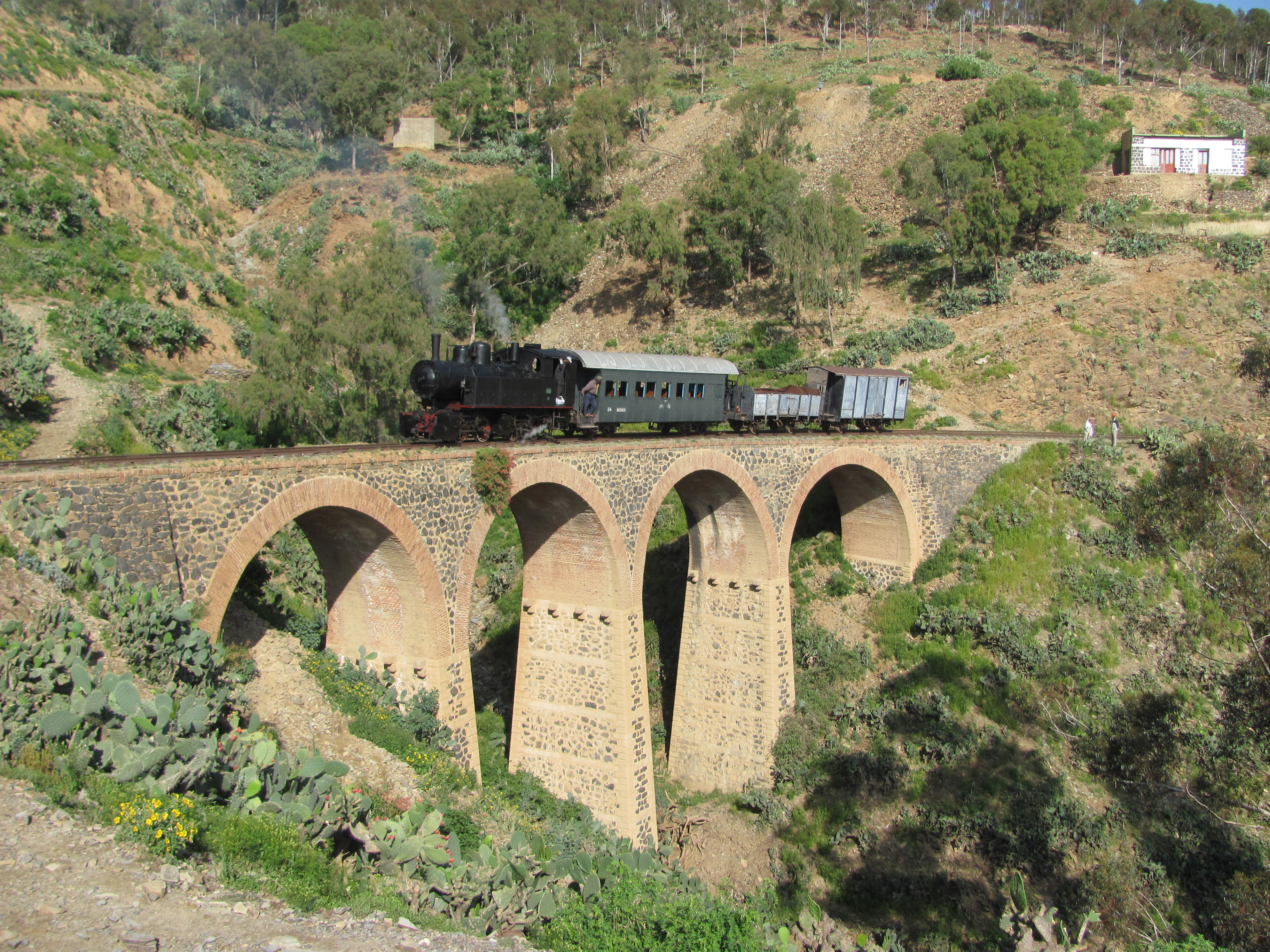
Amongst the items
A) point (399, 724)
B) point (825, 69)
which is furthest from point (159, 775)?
point (825, 69)

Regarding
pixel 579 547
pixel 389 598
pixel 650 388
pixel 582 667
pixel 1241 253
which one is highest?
pixel 1241 253

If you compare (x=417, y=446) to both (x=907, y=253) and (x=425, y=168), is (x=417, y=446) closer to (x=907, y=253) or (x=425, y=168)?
(x=907, y=253)

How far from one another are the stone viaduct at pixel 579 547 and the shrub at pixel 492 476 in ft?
0.49

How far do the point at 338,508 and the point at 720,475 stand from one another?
440 inches

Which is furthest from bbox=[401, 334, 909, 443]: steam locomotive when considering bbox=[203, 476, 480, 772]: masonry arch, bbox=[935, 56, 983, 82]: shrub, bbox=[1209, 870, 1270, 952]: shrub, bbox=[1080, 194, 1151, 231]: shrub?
bbox=[935, 56, 983, 82]: shrub

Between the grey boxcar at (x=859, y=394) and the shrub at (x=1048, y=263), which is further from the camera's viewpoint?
the shrub at (x=1048, y=263)

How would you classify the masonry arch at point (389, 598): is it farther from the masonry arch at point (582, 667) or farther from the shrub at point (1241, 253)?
the shrub at point (1241, 253)

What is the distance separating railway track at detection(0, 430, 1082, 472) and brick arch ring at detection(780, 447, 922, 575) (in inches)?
25.7

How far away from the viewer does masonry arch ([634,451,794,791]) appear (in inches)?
988

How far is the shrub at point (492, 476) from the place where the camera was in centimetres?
1772

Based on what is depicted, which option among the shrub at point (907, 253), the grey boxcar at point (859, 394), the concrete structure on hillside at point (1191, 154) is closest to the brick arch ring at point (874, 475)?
the grey boxcar at point (859, 394)

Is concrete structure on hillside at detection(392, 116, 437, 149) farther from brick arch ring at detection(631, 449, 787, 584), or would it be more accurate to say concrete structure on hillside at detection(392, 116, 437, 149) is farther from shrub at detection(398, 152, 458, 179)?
brick arch ring at detection(631, 449, 787, 584)

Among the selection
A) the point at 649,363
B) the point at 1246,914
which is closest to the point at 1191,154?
the point at 649,363

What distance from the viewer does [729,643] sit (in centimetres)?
2591
